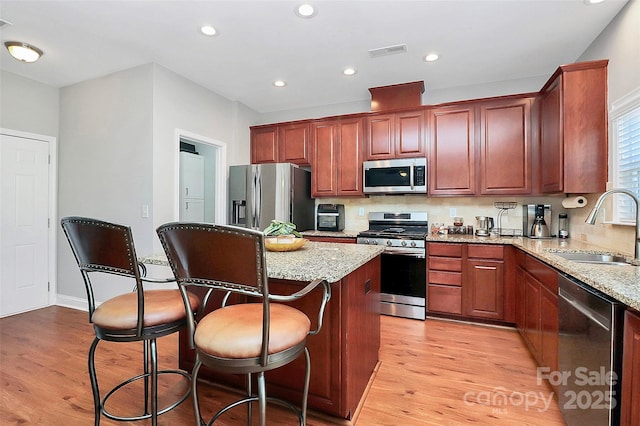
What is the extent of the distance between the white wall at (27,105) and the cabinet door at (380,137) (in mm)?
3927

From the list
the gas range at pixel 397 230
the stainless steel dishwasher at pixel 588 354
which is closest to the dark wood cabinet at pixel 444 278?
the gas range at pixel 397 230

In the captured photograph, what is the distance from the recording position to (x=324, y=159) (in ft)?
13.5

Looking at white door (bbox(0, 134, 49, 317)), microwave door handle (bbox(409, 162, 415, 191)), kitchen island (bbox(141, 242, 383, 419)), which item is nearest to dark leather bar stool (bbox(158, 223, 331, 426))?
kitchen island (bbox(141, 242, 383, 419))

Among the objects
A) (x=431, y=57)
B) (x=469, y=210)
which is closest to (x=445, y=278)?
(x=469, y=210)

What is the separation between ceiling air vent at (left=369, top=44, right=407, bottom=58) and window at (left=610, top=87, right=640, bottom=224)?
1745 mm

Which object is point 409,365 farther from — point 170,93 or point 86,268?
point 170,93

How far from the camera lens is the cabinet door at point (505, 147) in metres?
3.22

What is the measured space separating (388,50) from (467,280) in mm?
2453

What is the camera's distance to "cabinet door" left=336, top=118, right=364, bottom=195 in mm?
3920

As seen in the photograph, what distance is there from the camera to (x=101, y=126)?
346cm

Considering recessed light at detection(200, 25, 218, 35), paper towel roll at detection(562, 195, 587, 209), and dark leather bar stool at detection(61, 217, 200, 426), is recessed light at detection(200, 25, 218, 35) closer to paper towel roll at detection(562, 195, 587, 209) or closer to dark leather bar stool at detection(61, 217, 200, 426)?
dark leather bar stool at detection(61, 217, 200, 426)

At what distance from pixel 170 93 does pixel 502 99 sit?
11.9 feet

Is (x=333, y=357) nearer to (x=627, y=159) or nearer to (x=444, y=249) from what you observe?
(x=444, y=249)

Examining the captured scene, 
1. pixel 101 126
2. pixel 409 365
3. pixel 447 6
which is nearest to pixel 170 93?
pixel 101 126
